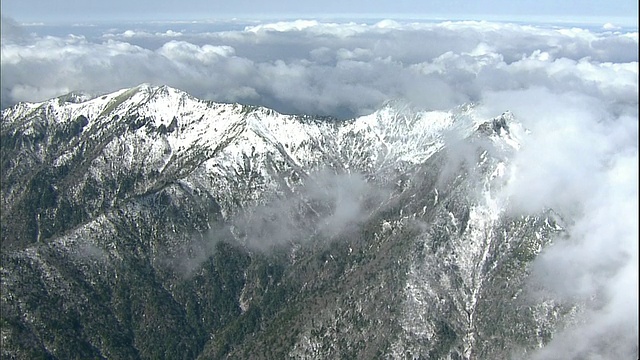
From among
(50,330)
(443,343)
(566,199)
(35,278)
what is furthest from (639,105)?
(35,278)

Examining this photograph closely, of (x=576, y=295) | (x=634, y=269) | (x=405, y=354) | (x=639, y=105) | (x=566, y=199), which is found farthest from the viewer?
(x=405, y=354)

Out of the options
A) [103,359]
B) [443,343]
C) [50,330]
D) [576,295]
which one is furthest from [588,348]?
[50,330]

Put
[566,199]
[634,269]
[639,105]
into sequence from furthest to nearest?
[566,199]
[639,105]
[634,269]

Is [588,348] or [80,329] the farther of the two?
[80,329]

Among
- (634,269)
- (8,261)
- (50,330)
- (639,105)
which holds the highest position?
(639,105)

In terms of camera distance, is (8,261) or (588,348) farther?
(8,261)

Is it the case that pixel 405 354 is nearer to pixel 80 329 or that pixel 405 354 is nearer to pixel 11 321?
pixel 80 329

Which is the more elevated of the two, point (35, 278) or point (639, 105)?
point (639, 105)

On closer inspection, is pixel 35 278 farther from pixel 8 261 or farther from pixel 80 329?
pixel 80 329

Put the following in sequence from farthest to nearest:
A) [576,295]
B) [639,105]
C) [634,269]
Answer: [576,295] < [639,105] < [634,269]
